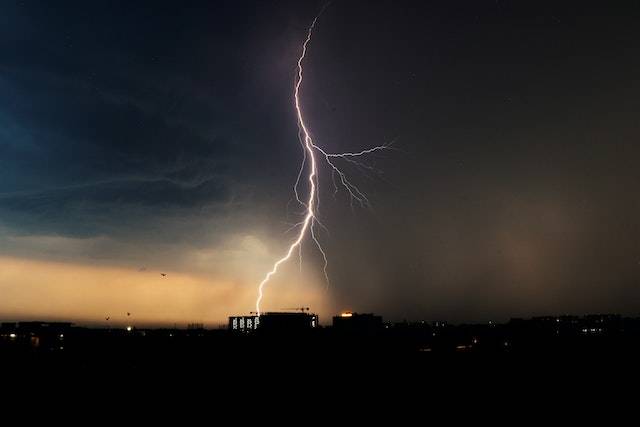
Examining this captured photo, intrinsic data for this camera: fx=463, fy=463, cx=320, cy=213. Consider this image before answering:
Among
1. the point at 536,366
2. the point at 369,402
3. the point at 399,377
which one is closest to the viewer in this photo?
the point at 369,402

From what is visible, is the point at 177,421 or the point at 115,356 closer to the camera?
the point at 177,421

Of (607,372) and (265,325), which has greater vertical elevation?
(265,325)

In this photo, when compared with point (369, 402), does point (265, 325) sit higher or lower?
higher

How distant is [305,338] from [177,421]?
108ft

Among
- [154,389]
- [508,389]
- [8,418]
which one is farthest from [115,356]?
[508,389]

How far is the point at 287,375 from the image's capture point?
77.8 feet

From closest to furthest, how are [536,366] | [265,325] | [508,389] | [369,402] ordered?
[369,402] → [508,389] → [536,366] → [265,325]

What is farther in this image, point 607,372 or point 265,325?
point 265,325

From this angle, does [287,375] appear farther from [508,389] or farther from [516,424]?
[516,424]

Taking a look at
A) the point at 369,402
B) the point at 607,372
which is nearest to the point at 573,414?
the point at 369,402

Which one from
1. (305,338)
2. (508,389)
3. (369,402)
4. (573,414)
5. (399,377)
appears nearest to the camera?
(573,414)

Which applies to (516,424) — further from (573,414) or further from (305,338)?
(305,338)

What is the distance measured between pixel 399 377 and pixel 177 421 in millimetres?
11703

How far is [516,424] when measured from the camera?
14.4m
